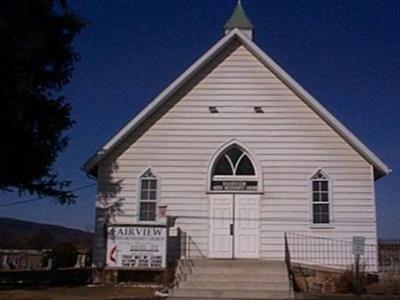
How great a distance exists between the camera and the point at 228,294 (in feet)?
50.4

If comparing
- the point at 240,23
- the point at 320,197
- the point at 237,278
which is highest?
the point at 240,23

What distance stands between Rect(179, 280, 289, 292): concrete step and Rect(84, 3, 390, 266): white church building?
265 centimetres

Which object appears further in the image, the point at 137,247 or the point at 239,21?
the point at 239,21

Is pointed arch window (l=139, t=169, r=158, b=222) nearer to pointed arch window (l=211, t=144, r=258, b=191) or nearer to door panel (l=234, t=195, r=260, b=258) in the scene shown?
pointed arch window (l=211, t=144, r=258, b=191)

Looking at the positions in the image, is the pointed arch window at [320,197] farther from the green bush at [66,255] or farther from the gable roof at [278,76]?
the green bush at [66,255]

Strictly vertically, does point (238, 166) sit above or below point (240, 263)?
above

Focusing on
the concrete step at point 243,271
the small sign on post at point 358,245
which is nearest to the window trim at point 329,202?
the small sign on post at point 358,245

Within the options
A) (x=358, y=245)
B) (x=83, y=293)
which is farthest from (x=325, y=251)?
(x=83, y=293)

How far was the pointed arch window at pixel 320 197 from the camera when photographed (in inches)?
748

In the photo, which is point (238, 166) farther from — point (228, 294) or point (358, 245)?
point (228, 294)

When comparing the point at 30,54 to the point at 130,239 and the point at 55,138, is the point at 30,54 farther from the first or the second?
the point at 130,239

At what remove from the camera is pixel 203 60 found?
19.7 metres

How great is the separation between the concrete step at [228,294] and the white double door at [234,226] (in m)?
3.32

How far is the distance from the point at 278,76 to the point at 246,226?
4726mm
